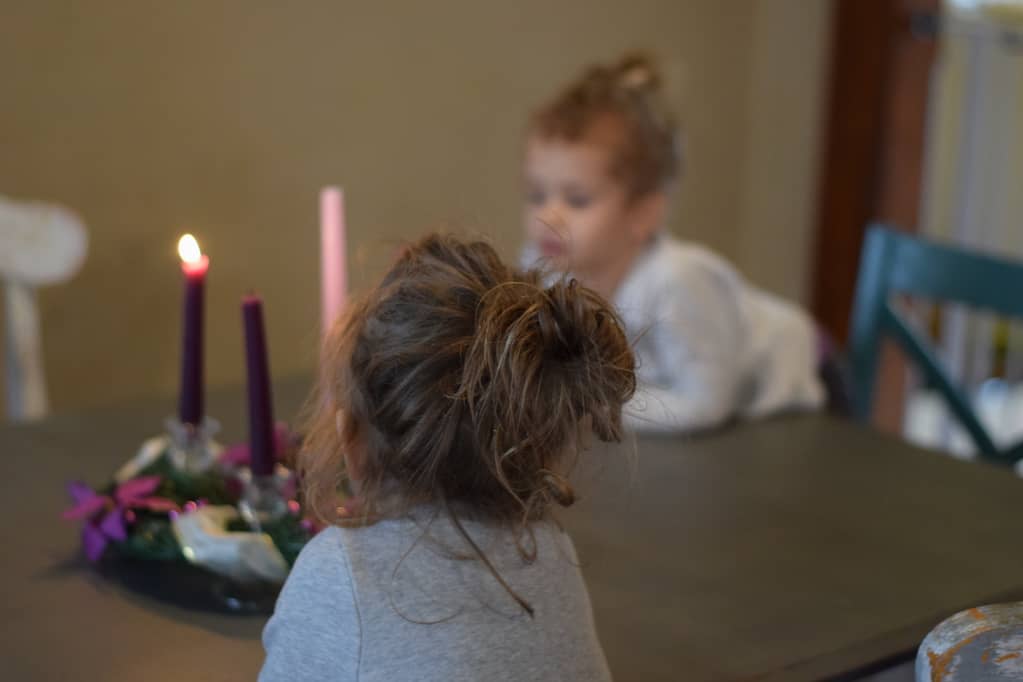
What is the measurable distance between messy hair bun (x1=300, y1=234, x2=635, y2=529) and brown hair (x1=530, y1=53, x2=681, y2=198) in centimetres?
95

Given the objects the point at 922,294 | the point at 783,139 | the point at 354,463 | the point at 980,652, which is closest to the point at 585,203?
the point at 922,294

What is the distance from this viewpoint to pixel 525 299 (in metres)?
0.70

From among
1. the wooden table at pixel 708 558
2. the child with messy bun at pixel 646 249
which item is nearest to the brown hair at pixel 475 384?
the wooden table at pixel 708 558

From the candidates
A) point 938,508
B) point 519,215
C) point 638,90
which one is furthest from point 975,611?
point 519,215

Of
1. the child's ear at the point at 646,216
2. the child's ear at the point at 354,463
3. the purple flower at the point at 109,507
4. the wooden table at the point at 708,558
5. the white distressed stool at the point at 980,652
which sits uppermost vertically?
the child's ear at the point at 646,216

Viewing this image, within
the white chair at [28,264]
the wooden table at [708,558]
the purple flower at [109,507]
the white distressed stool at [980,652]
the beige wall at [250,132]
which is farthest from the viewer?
the beige wall at [250,132]

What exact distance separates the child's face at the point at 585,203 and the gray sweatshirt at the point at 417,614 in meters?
0.91

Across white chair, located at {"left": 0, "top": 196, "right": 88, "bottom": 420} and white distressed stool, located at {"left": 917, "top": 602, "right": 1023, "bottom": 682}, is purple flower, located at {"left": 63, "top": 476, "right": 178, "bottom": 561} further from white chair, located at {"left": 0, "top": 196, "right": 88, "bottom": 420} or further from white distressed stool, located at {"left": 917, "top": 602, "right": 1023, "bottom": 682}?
white distressed stool, located at {"left": 917, "top": 602, "right": 1023, "bottom": 682}

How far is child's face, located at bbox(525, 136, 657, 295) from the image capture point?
1640 millimetres

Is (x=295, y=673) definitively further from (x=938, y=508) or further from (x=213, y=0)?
(x=213, y=0)

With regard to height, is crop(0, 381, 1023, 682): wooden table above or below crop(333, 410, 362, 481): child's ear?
below

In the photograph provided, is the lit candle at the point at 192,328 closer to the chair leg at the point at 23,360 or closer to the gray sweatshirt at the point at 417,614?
the gray sweatshirt at the point at 417,614

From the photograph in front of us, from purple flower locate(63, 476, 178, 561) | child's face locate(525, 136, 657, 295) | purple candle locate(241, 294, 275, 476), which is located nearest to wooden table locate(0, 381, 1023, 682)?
purple flower locate(63, 476, 178, 561)

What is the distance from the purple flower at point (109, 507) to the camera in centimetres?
91
